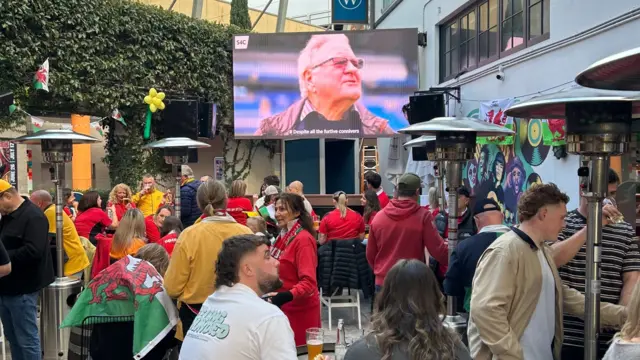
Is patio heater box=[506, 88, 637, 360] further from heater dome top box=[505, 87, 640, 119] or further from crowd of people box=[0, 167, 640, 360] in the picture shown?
crowd of people box=[0, 167, 640, 360]

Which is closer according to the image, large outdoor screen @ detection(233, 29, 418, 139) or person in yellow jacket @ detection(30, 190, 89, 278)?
person in yellow jacket @ detection(30, 190, 89, 278)

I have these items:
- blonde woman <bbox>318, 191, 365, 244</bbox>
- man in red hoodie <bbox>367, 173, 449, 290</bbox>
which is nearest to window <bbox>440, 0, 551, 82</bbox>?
blonde woman <bbox>318, 191, 365, 244</bbox>

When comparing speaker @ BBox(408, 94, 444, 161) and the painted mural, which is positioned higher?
speaker @ BBox(408, 94, 444, 161)

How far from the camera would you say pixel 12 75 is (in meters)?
11.5

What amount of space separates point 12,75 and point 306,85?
21.0 feet

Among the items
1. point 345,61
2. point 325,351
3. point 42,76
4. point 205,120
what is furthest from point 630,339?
point 345,61

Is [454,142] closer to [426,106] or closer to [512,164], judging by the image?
[512,164]

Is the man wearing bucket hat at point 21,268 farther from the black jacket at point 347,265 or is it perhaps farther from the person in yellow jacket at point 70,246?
the black jacket at point 347,265

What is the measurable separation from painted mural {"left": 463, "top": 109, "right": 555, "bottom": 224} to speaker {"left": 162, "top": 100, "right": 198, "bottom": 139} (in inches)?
209

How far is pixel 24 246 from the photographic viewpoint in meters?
4.16

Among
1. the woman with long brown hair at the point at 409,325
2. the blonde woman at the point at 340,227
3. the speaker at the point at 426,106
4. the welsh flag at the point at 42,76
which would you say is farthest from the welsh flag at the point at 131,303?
the welsh flag at the point at 42,76

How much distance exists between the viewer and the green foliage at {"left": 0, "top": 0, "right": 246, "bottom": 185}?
11602 millimetres

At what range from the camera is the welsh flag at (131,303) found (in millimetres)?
3180

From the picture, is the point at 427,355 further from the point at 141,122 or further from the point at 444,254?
the point at 141,122
